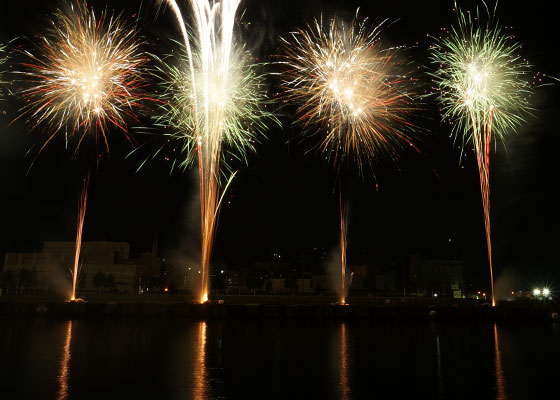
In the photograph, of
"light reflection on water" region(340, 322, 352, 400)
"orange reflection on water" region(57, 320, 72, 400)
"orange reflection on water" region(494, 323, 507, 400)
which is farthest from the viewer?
"orange reflection on water" region(494, 323, 507, 400)

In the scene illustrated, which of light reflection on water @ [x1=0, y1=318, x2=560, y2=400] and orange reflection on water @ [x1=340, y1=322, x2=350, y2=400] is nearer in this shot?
orange reflection on water @ [x1=340, y1=322, x2=350, y2=400]

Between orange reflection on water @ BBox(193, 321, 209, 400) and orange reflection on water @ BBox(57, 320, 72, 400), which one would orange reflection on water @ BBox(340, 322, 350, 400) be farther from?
orange reflection on water @ BBox(57, 320, 72, 400)

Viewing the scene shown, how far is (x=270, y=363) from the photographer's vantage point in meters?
13.7

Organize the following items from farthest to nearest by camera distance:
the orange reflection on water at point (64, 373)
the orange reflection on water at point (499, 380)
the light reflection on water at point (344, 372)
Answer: the orange reflection on water at point (499, 380)
the light reflection on water at point (344, 372)
the orange reflection on water at point (64, 373)

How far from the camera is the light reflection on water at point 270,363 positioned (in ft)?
34.2

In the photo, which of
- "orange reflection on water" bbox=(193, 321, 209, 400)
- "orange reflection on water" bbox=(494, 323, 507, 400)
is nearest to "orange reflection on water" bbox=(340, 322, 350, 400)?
"orange reflection on water" bbox=(193, 321, 209, 400)

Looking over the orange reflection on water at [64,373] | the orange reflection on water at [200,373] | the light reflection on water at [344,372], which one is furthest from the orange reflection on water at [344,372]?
the orange reflection on water at [64,373]

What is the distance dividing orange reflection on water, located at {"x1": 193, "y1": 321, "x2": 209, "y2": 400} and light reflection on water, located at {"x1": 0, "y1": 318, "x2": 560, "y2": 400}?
0.03 m

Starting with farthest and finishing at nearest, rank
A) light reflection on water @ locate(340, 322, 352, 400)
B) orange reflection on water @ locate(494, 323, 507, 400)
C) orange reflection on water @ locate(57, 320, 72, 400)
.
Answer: orange reflection on water @ locate(494, 323, 507, 400) → light reflection on water @ locate(340, 322, 352, 400) → orange reflection on water @ locate(57, 320, 72, 400)

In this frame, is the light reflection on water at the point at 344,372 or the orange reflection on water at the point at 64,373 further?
the light reflection on water at the point at 344,372

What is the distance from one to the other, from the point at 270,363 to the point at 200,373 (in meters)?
2.40

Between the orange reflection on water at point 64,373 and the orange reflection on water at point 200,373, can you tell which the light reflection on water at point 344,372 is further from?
the orange reflection on water at point 64,373

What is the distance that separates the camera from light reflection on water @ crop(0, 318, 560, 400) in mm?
10422

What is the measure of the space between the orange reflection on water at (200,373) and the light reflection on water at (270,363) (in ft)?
0.10
